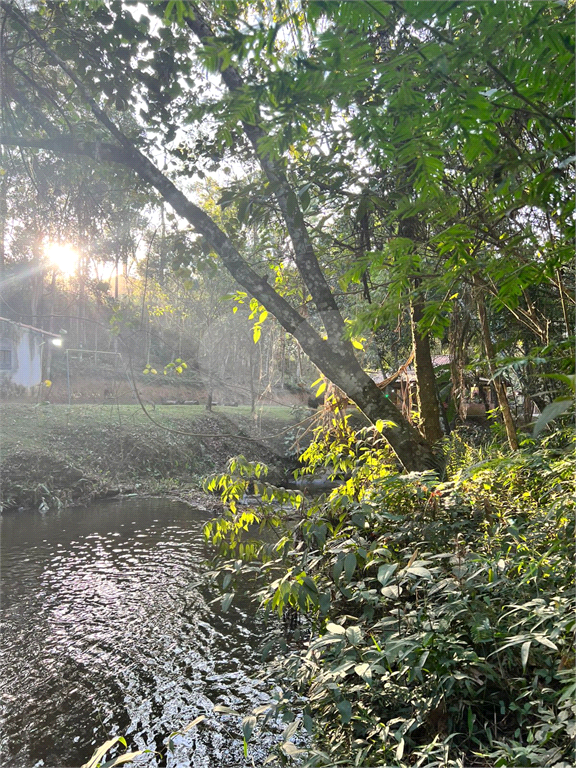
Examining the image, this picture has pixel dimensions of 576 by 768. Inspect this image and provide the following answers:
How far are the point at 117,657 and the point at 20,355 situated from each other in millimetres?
19916

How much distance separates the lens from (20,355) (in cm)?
2144

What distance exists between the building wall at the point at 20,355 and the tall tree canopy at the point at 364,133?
56.2ft

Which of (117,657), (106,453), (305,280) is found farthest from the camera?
(106,453)

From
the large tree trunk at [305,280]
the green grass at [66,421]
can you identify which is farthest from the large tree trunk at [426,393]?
the green grass at [66,421]

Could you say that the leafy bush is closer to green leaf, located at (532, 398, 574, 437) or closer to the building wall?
green leaf, located at (532, 398, 574, 437)

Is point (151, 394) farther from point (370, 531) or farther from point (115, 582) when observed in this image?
point (370, 531)

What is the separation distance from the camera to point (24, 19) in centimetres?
425

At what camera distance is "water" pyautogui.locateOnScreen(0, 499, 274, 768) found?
3.30m

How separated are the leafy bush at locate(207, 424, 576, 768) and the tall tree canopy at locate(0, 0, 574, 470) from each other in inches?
33.5

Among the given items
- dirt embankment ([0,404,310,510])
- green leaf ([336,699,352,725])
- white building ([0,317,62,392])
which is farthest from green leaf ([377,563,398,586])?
white building ([0,317,62,392])

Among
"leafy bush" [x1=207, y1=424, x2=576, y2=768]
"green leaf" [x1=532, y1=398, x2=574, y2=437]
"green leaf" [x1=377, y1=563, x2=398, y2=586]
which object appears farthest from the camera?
"green leaf" [x1=377, y1=563, x2=398, y2=586]

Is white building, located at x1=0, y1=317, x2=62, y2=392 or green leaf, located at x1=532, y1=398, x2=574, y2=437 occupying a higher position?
white building, located at x1=0, y1=317, x2=62, y2=392

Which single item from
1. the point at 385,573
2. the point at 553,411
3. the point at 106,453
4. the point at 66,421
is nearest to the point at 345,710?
the point at 385,573

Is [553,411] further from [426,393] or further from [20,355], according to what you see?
[20,355]
